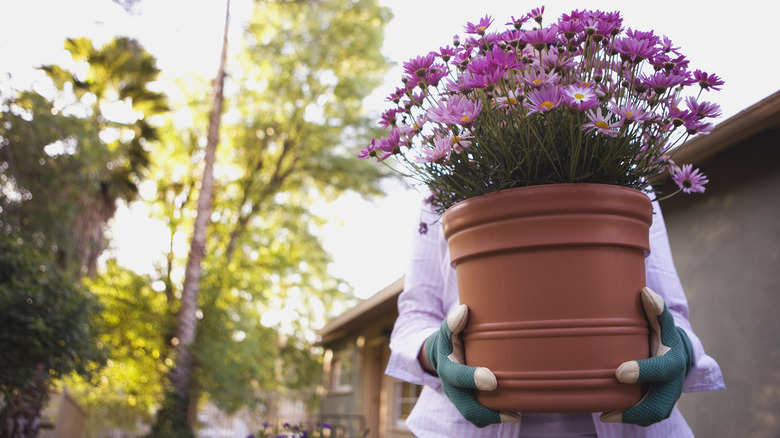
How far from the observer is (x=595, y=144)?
3.20ft

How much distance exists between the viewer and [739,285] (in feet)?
12.3

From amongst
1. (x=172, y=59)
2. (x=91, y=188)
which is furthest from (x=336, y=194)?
(x=91, y=188)

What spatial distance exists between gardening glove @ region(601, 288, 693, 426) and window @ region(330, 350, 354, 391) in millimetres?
12326

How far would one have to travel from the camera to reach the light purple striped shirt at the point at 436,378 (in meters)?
1.12

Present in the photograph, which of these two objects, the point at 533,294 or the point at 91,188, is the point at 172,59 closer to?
the point at 91,188

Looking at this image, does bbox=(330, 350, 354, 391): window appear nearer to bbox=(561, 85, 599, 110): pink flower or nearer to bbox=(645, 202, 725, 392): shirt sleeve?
bbox=(645, 202, 725, 392): shirt sleeve

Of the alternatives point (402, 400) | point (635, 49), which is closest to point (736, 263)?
point (635, 49)

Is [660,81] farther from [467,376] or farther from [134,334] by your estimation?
[134,334]

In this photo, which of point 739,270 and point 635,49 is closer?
point 635,49

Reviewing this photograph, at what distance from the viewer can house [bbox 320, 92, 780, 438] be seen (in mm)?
3430

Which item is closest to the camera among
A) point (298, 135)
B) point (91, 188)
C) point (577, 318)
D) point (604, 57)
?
point (577, 318)

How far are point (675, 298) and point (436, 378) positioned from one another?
Result: 55 cm

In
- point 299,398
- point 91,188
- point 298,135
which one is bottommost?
point 299,398

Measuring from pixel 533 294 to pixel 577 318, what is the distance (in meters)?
0.08
